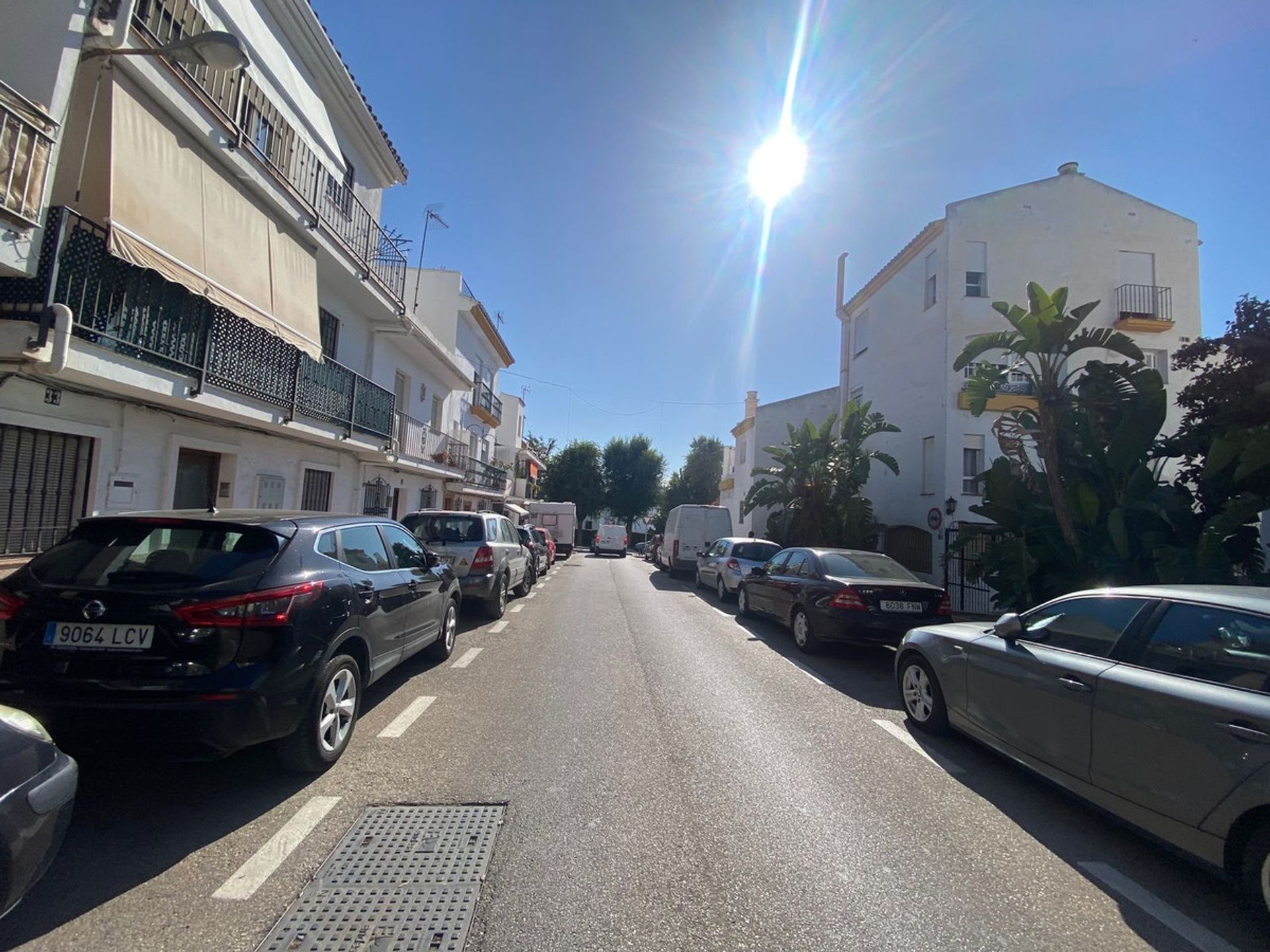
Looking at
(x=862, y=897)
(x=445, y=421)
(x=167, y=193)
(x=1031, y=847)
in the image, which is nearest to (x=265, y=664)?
(x=862, y=897)

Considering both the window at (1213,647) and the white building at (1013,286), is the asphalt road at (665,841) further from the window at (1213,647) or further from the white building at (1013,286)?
the white building at (1013,286)

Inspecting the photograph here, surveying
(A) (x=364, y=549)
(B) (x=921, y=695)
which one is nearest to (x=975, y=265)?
(B) (x=921, y=695)

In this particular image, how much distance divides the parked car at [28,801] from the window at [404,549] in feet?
10.8

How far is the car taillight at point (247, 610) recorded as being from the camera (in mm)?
3389

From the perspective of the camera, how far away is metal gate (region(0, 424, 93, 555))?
6.20 m

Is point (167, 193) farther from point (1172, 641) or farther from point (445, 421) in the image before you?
point (445, 421)

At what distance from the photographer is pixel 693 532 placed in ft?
72.7

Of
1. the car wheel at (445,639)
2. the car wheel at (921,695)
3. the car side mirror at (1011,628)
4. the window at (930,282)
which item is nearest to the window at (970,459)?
the window at (930,282)

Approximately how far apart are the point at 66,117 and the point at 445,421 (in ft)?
54.5

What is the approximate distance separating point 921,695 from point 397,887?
4.38 m

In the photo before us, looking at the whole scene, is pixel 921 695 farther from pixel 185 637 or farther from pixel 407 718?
pixel 185 637

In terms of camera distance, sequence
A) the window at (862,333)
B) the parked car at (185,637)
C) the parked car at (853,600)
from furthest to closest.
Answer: the window at (862,333)
the parked car at (853,600)
the parked car at (185,637)

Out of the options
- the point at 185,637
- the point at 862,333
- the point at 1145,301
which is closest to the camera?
the point at 185,637

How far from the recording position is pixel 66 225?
5.81 m
